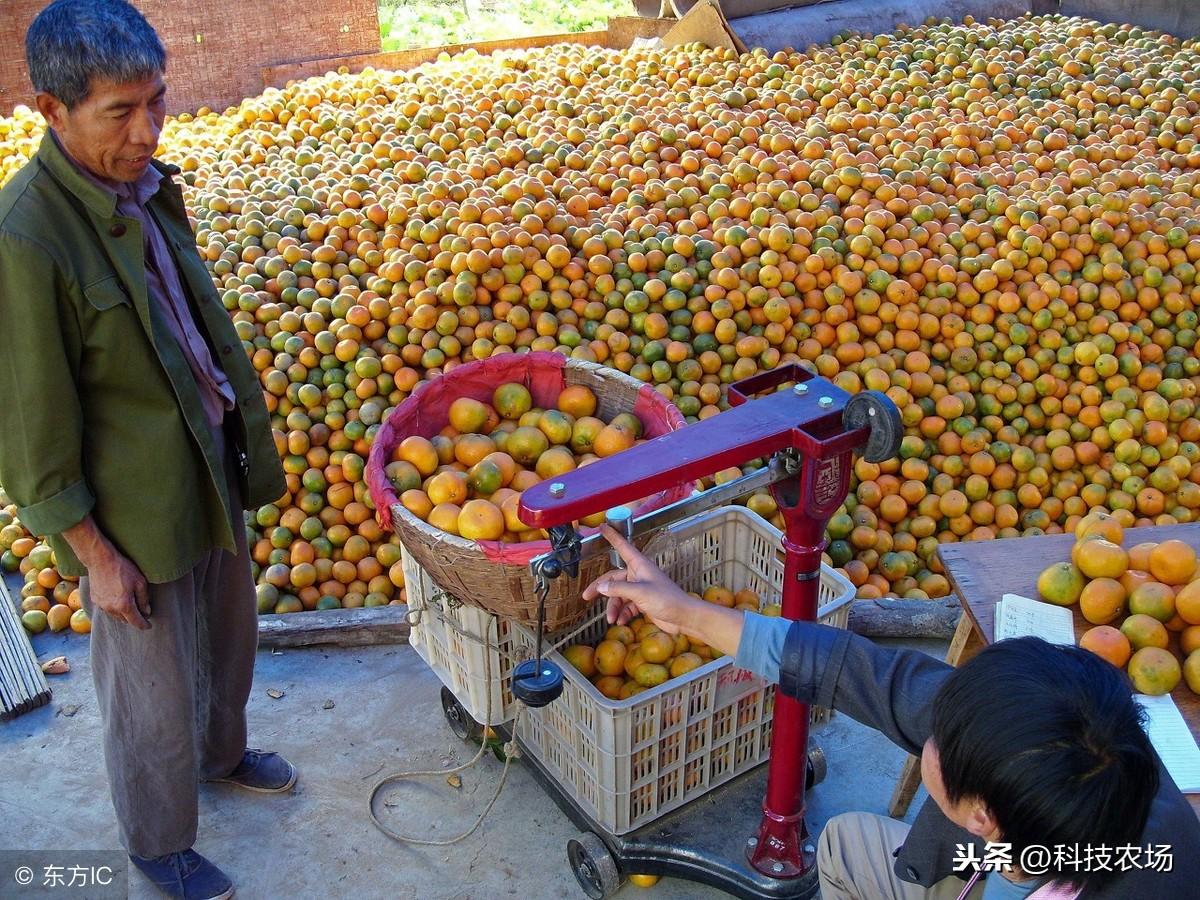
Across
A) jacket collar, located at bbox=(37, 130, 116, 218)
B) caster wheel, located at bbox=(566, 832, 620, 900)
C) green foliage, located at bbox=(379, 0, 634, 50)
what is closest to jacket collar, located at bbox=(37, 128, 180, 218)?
jacket collar, located at bbox=(37, 130, 116, 218)

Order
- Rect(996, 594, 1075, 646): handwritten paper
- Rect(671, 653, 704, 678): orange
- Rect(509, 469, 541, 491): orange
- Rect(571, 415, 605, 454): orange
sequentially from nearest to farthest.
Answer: Rect(996, 594, 1075, 646): handwritten paper < Rect(671, 653, 704, 678): orange < Rect(509, 469, 541, 491): orange < Rect(571, 415, 605, 454): orange

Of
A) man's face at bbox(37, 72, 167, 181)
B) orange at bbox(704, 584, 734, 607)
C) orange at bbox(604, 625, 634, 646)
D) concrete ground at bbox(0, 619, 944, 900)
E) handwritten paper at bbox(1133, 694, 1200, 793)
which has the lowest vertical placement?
concrete ground at bbox(0, 619, 944, 900)

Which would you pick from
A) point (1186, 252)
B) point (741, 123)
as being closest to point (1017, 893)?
point (1186, 252)

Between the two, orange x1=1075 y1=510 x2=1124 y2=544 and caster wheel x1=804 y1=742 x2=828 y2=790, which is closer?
orange x1=1075 y1=510 x2=1124 y2=544

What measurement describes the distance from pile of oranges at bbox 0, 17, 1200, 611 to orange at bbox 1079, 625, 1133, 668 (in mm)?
1476

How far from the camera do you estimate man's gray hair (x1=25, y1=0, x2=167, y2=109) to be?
1708mm

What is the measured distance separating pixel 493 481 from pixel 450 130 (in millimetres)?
3123

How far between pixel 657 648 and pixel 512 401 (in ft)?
2.73

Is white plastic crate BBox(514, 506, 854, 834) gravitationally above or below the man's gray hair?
below

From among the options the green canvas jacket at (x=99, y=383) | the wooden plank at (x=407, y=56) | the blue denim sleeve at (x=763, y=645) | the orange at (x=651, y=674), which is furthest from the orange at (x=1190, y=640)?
the wooden plank at (x=407, y=56)

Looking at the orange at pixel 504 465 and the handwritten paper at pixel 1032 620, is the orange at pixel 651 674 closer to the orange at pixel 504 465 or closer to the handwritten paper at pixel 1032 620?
the orange at pixel 504 465

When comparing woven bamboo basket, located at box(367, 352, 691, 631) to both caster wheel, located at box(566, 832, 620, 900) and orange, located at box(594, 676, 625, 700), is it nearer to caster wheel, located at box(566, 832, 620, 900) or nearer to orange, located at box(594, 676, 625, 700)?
orange, located at box(594, 676, 625, 700)

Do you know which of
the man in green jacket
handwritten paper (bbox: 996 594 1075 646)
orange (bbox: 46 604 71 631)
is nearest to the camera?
the man in green jacket

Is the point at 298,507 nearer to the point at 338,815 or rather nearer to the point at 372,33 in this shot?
the point at 338,815
